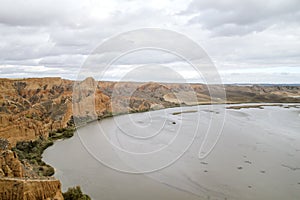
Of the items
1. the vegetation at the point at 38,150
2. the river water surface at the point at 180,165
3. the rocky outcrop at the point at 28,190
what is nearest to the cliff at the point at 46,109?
the rocky outcrop at the point at 28,190

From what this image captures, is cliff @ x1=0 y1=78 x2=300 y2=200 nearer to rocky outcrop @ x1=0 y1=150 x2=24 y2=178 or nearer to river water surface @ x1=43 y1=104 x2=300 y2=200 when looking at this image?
rocky outcrop @ x1=0 y1=150 x2=24 y2=178

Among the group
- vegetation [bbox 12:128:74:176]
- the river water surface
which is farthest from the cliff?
the river water surface

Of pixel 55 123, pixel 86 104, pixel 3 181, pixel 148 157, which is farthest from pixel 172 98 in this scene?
pixel 3 181

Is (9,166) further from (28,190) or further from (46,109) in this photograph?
(46,109)

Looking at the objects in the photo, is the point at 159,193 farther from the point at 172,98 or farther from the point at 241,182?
the point at 172,98

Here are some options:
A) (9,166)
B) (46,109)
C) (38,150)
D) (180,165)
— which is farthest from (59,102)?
(9,166)

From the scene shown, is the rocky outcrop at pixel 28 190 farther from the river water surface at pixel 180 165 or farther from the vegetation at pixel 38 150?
the vegetation at pixel 38 150

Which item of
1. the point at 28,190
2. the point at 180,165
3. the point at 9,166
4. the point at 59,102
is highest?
the point at 59,102

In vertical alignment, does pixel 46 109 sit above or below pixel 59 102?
below

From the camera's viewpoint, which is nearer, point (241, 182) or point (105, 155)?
point (241, 182)

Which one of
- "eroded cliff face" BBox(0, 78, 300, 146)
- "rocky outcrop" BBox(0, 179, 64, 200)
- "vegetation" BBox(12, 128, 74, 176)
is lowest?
"vegetation" BBox(12, 128, 74, 176)

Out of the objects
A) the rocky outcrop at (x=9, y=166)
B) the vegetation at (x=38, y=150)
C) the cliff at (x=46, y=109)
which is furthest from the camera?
the vegetation at (x=38, y=150)
